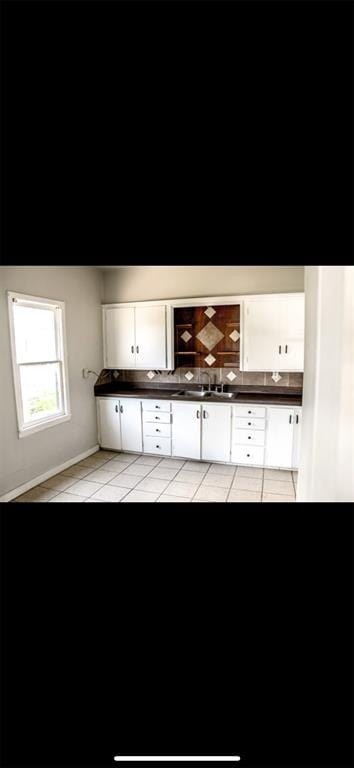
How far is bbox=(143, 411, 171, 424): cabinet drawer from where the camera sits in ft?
12.0

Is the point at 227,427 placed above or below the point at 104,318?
below

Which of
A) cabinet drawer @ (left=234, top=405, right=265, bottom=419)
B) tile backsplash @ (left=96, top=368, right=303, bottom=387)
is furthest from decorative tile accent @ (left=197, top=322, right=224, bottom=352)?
cabinet drawer @ (left=234, top=405, right=265, bottom=419)

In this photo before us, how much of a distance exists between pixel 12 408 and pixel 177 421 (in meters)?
1.73

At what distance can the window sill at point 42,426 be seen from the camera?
2855 millimetres

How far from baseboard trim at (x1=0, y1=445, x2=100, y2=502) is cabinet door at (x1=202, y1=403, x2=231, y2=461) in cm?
147

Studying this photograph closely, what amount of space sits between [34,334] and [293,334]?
2.69 metres

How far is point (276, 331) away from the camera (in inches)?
134

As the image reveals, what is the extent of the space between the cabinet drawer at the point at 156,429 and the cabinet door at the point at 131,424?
0.32ft

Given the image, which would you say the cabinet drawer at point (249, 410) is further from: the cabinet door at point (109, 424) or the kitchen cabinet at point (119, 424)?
the cabinet door at point (109, 424)

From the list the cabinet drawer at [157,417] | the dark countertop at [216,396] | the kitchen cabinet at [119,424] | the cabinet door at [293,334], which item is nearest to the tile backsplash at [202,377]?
the dark countertop at [216,396]
